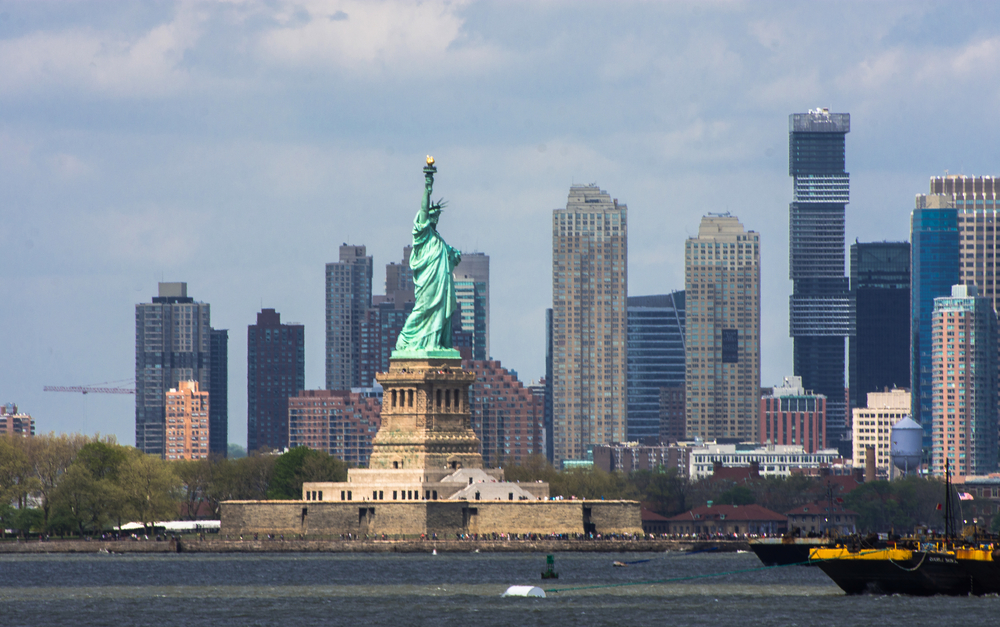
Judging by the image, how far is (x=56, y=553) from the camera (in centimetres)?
15575

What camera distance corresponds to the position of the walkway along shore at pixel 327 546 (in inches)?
6033

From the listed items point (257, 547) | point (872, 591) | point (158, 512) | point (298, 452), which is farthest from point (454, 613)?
point (298, 452)

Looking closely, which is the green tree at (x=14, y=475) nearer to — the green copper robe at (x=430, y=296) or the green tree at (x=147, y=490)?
the green tree at (x=147, y=490)

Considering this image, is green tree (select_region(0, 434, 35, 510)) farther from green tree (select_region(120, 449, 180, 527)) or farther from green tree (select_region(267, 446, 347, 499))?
green tree (select_region(267, 446, 347, 499))

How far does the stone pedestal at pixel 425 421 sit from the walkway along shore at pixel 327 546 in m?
9.23

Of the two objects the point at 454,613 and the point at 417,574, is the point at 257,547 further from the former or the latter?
the point at 454,613

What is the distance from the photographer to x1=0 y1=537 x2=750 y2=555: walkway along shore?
503ft

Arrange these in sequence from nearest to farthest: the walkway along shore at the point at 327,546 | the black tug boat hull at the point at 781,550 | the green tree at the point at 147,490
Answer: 1. the black tug boat hull at the point at 781,550
2. the walkway along shore at the point at 327,546
3. the green tree at the point at 147,490

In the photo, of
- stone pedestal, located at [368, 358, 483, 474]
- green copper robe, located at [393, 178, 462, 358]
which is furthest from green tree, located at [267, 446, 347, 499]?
green copper robe, located at [393, 178, 462, 358]

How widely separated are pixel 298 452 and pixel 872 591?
93059mm

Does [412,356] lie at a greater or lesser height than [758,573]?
greater

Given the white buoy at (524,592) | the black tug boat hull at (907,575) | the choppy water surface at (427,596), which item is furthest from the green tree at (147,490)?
the black tug boat hull at (907,575)

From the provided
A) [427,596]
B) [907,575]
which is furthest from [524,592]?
[907,575]

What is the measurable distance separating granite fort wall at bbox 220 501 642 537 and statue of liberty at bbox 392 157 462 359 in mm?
13105
